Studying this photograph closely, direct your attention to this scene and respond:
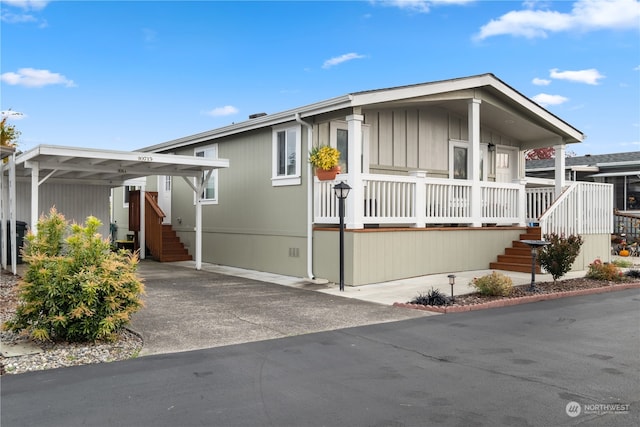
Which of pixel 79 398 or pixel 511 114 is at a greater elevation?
pixel 511 114

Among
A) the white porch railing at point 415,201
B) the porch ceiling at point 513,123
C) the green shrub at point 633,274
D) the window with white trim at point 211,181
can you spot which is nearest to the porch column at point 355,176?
the white porch railing at point 415,201

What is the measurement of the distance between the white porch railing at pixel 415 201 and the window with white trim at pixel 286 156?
90cm

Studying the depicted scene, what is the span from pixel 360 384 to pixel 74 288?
3143mm

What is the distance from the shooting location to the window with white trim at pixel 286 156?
38.5ft

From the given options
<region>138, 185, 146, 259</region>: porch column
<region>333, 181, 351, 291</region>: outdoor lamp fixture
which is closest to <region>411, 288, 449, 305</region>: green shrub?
<region>333, 181, 351, 291</region>: outdoor lamp fixture

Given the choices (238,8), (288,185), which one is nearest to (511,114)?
(288,185)

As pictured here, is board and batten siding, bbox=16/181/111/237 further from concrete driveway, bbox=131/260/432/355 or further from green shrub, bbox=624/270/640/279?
green shrub, bbox=624/270/640/279

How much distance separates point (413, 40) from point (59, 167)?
10.6 m

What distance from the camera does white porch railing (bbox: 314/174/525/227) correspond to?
35.0 feet

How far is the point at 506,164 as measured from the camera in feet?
51.7

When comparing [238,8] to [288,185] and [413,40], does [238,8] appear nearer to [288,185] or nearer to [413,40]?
[413,40]

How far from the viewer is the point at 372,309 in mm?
7871

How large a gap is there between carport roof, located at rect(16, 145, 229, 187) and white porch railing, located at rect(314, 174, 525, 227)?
3243 mm

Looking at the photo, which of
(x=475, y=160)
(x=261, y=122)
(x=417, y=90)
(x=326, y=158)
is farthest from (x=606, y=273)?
(x=261, y=122)
